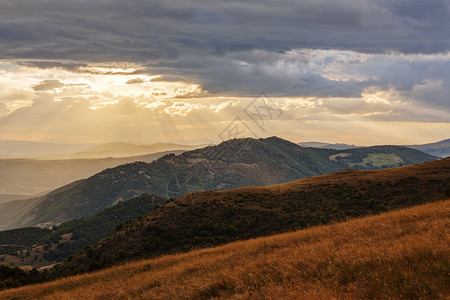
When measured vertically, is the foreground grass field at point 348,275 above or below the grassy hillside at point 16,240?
above

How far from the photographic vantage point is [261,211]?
191 feet

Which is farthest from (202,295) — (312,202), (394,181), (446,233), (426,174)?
(426,174)

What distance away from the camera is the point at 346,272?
32.0ft

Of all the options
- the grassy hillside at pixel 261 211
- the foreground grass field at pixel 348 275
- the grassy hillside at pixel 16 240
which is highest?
the foreground grass field at pixel 348 275

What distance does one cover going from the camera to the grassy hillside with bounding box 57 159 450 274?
48.8m

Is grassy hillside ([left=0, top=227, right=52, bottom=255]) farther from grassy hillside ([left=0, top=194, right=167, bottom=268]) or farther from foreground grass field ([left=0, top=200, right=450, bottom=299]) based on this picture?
foreground grass field ([left=0, top=200, right=450, bottom=299])

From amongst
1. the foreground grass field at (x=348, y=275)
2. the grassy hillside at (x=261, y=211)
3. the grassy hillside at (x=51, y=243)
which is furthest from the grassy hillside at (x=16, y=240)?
the foreground grass field at (x=348, y=275)

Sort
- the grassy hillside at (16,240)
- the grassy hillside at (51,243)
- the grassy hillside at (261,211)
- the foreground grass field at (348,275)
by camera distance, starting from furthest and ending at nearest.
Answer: the grassy hillside at (16,240) → the grassy hillside at (51,243) → the grassy hillside at (261,211) → the foreground grass field at (348,275)

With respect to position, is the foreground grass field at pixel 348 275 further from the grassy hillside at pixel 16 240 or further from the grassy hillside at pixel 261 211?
the grassy hillside at pixel 16 240

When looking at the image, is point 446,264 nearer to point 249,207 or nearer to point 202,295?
point 202,295

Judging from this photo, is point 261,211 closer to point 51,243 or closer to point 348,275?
point 348,275

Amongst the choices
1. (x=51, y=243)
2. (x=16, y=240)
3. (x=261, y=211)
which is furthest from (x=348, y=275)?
(x=16, y=240)

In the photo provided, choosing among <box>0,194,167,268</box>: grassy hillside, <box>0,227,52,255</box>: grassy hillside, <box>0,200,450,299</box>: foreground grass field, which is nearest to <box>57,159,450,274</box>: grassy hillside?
<box>0,200,450,299</box>: foreground grass field

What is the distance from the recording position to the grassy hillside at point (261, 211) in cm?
4884
